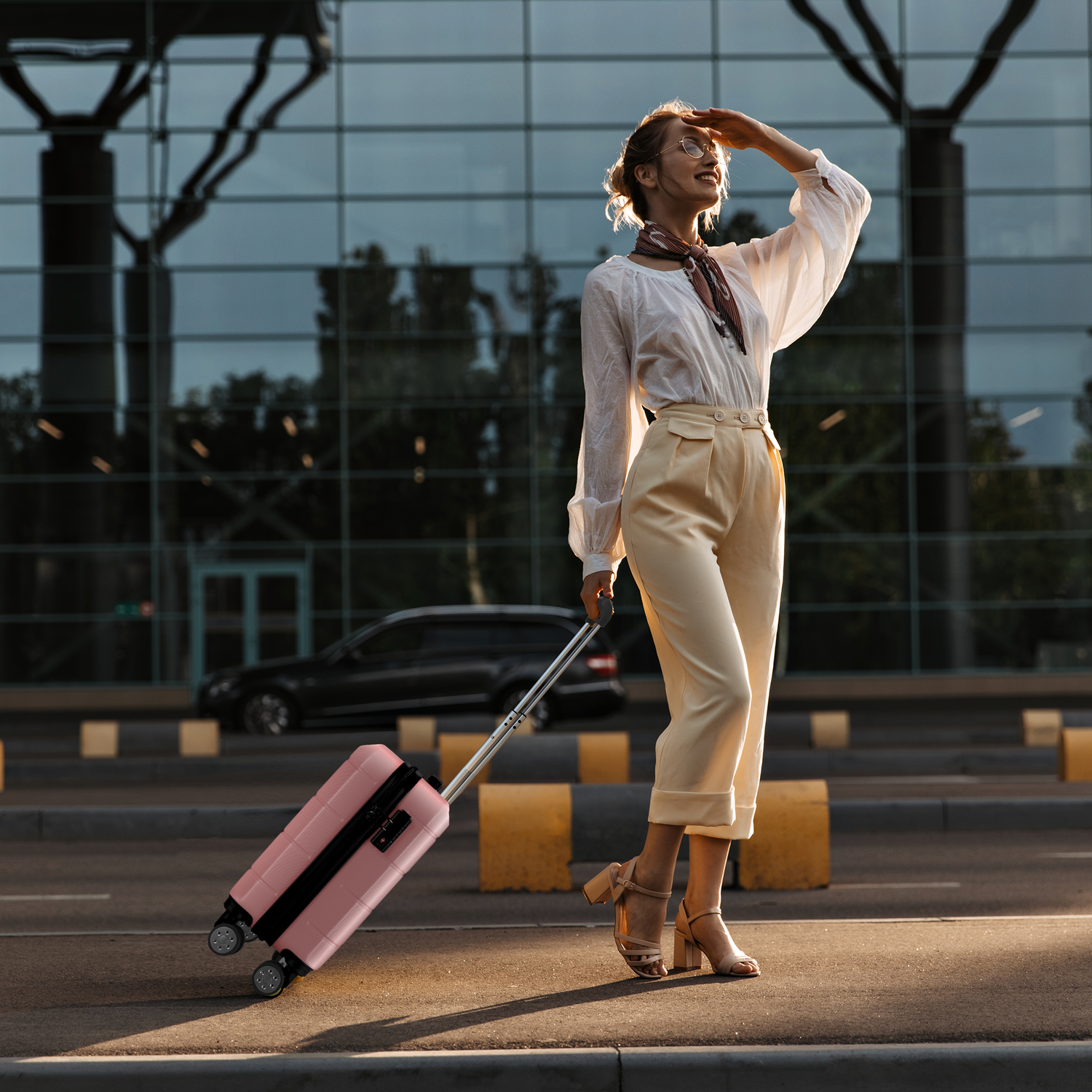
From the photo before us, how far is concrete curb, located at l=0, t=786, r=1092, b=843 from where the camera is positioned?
339 inches

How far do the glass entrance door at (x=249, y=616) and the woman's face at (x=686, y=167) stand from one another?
19805 millimetres

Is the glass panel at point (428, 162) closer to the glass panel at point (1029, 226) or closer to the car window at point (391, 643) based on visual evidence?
the glass panel at point (1029, 226)

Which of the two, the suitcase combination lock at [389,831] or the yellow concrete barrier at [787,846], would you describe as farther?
the yellow concrete barrier at [787,846]

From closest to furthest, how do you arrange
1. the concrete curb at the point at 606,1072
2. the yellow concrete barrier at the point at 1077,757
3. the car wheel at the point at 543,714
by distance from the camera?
the concrete curb at the point at 606,1072 < the yellow concrete barrier at the point at 1077,757 < the car wheel at the point at 543,714

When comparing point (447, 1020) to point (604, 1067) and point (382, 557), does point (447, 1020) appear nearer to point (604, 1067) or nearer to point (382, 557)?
point (604, 1067)

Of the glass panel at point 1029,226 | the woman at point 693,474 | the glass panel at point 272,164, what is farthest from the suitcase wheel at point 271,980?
the glass panel at point 1029,226

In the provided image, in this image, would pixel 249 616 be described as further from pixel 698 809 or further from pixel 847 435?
pixel 698 809

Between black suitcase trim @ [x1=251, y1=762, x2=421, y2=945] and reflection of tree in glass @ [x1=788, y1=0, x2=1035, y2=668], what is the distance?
2088cm

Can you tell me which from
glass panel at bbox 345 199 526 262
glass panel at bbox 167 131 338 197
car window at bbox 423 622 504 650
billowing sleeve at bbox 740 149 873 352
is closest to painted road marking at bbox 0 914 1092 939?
billowing sleeve at bbox 740 149 873 352

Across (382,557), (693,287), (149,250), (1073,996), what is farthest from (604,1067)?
(149,250)

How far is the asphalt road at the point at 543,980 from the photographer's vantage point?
3.22 meters

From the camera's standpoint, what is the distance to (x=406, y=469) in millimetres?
23266

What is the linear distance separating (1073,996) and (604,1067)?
136cm

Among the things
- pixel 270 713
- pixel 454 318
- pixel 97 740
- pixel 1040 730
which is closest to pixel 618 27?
pixel 454 318
